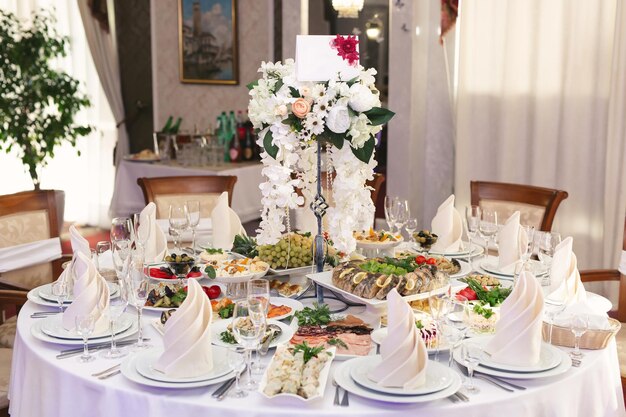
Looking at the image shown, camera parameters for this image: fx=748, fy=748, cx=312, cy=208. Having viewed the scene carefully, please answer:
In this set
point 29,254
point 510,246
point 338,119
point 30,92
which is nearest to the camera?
point 338,119

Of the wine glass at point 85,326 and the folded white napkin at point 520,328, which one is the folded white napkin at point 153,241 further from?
the folded white napkin at point 520,328

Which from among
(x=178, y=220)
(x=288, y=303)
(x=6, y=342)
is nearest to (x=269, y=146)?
(x=288, y=303)

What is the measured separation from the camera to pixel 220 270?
105 inches

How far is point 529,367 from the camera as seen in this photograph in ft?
6.48

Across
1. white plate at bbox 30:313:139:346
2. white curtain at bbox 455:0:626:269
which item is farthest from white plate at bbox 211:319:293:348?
white curtain at bbox 455:0:626:269

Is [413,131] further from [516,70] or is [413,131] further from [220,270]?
[220,270]

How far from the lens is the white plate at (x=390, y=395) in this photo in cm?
179

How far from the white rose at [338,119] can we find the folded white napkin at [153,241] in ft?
3.28

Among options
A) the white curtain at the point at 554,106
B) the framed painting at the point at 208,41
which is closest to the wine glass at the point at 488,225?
the white curtain at the point at 554,106

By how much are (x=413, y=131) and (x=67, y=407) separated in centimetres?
438

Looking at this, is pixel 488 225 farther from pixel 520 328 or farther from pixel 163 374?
pixel 163 374

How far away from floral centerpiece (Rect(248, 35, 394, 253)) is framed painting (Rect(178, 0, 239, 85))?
4963mm

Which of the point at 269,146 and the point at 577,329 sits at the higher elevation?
the point at 269,146

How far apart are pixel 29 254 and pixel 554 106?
11.5 ft
